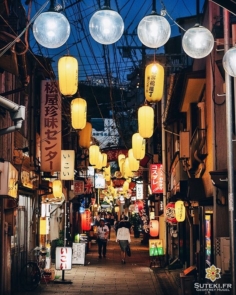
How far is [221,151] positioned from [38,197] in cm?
1152

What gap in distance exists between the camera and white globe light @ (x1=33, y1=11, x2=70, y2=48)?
8781 mm

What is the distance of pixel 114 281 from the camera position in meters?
23.0

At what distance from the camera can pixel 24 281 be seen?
2034 cm

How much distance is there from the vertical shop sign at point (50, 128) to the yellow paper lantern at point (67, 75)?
21.0 feet

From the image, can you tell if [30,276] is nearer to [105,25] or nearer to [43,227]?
[43,227]

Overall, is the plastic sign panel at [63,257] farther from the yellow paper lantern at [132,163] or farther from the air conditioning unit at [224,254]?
the yellow paper lantern at [132,163]

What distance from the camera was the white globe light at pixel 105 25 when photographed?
28.0ft

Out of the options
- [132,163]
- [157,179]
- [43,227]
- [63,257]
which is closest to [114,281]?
[63,257]

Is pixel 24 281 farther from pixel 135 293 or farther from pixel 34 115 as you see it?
pixel 34 115

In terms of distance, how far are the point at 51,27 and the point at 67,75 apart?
713cm

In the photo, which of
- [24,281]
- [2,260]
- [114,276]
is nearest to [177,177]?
[114,276]

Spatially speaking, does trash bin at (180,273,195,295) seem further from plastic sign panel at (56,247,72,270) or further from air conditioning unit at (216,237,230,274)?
plastic sign panel at (56,247,72,270)

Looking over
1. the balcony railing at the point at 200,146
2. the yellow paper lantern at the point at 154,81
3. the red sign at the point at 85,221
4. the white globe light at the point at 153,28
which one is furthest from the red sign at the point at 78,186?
the white globe light at the point at 153,28

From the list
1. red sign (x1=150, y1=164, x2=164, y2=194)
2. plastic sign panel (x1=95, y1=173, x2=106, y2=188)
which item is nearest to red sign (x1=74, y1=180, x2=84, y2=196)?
red sign (x1=150, y1=164, x2=164, y2=194)
